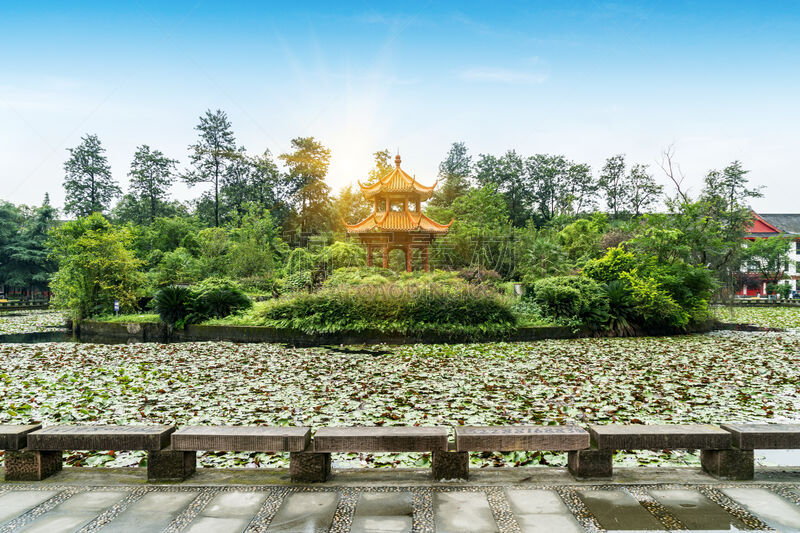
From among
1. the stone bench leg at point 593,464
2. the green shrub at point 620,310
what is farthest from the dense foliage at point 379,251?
the stone bench leg at point 593,464

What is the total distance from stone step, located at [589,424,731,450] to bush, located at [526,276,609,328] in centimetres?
913

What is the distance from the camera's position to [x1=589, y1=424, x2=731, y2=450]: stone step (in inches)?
112

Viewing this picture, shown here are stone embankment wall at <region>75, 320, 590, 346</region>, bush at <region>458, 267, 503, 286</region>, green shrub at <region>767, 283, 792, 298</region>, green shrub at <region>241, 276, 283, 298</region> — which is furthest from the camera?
green shrub at <region>767, 283, 792, 298</region>

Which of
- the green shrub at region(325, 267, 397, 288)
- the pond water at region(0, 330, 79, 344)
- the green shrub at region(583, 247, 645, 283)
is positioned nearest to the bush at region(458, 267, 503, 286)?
the green shrub at region(325, 267, 397, 288)

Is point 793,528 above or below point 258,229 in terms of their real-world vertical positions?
below

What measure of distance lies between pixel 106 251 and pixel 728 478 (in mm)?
16730

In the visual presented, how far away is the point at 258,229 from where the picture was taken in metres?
28.2

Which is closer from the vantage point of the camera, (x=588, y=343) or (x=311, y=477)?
(x=311, y=477)

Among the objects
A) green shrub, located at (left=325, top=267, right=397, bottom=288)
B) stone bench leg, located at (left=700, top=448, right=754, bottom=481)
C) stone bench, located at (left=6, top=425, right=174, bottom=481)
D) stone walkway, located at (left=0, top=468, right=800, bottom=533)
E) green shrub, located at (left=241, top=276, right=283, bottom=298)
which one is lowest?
stone walkway, located at (left=0, top=468, right=800, bottom=533)

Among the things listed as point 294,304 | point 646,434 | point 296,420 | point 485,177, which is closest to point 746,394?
point 646,434

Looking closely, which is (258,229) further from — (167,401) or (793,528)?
(793,528)

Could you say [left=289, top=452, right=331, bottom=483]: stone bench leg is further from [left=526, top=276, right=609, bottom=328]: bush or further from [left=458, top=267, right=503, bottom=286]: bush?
[left=458, top=267, right=503, bottom=286]: bush

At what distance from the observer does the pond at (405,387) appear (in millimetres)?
4551

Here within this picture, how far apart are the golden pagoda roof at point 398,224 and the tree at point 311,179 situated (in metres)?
16.7
